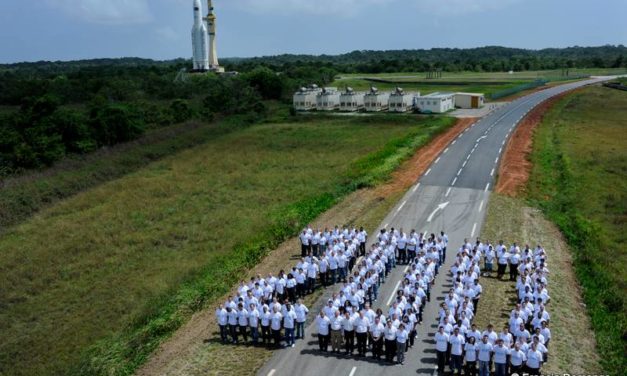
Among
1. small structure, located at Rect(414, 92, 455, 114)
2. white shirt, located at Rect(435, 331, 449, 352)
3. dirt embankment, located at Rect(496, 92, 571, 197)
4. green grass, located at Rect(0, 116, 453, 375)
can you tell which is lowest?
green grass, located at Rect(0, 116, 453, 375)

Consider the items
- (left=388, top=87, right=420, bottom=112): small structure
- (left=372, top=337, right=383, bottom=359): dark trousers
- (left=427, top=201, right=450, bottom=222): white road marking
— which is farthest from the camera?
(left=388, top=87, right=420, bottom=112): small structure

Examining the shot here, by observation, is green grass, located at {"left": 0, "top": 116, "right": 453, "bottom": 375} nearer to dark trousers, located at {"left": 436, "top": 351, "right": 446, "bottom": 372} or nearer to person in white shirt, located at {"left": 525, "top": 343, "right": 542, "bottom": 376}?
dark trousers, located at {"left": 436, "top": 351, "right": 446, "bottom": 372}

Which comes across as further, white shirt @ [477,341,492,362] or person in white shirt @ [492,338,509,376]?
white shirt @ [477,341,492,362]

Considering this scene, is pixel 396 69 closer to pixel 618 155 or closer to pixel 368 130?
pixel 368 130

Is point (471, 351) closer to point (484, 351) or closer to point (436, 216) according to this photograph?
point (484, 351)

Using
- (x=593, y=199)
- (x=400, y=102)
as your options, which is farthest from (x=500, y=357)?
(x=400, y=102)

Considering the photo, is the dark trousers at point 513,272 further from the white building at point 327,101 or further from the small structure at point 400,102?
the white building at point 327,101

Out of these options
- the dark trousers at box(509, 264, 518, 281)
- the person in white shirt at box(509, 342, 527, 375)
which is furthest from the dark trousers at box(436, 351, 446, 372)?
the dark trousers at box(509, 264, 518, 281)
